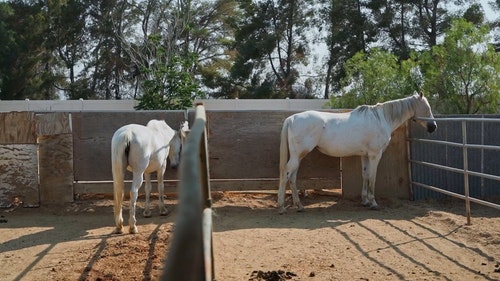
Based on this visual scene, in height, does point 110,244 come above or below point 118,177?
below

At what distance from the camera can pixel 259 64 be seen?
29.7 meters

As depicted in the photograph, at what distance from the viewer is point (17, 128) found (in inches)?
293

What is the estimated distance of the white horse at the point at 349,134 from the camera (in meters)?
7.28

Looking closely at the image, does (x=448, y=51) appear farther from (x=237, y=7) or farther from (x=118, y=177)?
(x=237, y=7)

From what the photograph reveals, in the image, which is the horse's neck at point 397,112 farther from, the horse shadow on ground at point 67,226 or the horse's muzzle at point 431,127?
the horse shadow on ground at point 67,226

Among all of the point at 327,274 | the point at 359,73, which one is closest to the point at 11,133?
the point at 327,274

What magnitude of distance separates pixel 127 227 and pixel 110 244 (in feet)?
3.31

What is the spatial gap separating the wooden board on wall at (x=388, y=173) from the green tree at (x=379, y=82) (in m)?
3.81

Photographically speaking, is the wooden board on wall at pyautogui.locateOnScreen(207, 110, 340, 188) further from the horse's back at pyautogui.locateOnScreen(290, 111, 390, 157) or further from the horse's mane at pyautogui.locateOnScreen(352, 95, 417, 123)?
the horse's mane at pyautogui.locateOnScreen(352, 95, 417, 123)

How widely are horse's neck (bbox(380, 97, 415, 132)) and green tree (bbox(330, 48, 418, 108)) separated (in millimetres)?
4029

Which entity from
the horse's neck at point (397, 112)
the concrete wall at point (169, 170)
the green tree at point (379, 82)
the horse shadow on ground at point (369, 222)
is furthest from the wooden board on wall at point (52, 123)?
the green tree at point (379, 82)

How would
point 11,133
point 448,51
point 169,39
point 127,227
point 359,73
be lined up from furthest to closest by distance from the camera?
point 169,39 < point 359,73 < point 448,51 < point 11,133 < point 127,227

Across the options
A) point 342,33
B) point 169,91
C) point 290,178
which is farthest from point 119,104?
point 290,178

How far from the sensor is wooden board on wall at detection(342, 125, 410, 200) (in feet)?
26.5
